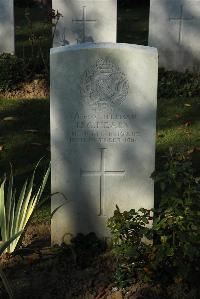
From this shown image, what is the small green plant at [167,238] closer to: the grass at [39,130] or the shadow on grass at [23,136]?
the grass at [39,130]

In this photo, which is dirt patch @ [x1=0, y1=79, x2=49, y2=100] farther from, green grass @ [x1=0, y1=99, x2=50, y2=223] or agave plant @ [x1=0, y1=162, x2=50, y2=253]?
agave plant @ [x1=0, y1=162, x2=50, y2=253]

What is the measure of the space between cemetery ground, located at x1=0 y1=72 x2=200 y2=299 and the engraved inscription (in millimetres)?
546

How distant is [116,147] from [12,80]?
4.01 m

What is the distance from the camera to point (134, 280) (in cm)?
399

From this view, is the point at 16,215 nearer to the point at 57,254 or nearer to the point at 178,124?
the point at 57,254

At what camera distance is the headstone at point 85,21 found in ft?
27.9

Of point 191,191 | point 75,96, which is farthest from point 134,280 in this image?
point 75,96

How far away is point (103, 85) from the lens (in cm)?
418

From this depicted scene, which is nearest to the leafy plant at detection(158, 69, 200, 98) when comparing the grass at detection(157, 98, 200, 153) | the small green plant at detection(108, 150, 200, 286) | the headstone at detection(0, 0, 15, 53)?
the grass at detection(157, 98, 200, 153)

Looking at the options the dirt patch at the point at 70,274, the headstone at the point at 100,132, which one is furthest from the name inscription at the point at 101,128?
the dirt patch at the point at 70,274

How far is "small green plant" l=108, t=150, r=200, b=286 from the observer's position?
3.77 metres

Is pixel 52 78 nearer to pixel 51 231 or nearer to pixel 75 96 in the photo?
pixel 75 96

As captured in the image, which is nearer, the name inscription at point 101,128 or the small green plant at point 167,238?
the small green plant at point 167,238

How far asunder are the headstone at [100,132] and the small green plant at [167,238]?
303mm
